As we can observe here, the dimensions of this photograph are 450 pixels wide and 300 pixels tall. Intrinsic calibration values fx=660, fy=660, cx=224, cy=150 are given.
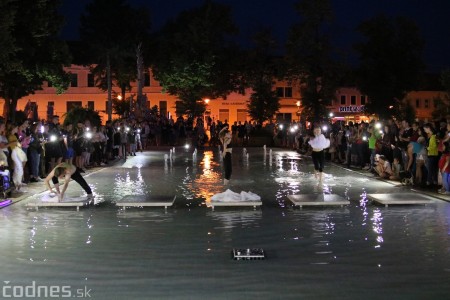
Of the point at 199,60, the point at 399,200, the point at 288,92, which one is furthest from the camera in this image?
the point at 288,92

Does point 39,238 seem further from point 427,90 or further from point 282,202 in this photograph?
point 427,90

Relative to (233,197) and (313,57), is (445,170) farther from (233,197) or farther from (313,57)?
(313,57)

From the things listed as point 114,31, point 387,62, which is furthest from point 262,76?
point 114,31

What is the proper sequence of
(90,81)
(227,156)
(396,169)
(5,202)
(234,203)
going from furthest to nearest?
(90,81) → (396,169) → (227,156) → (5,202) → (234,203)

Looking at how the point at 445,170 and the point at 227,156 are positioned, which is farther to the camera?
the point at 227,156

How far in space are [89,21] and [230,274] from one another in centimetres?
7470

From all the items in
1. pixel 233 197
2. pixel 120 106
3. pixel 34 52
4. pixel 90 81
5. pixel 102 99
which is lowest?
pixel 233 197

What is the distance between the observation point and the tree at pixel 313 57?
178 ft

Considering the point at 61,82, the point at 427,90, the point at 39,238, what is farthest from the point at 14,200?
the point at 427,90

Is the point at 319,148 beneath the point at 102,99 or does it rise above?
beneath

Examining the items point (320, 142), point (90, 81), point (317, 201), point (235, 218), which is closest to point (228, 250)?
point (235, 218)

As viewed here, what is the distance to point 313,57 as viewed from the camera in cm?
5456

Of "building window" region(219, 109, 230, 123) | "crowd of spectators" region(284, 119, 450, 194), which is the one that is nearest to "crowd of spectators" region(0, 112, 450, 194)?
"crowd of spectators" region(284, 119, 450, 194)

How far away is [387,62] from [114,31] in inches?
1256
